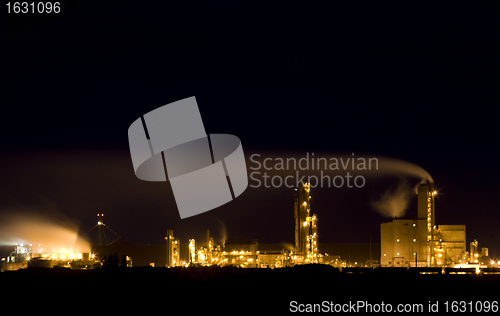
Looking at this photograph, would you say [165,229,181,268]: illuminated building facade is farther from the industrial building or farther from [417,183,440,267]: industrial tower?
[417,183,440,267]: industrial tower

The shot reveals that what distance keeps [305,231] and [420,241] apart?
14.9m

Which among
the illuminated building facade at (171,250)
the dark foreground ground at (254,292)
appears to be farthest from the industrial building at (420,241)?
the illuminated building facade at (171,250)

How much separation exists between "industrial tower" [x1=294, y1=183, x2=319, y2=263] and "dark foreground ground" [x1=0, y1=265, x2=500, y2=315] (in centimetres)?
2871

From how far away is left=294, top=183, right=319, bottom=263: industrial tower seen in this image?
75812 mm

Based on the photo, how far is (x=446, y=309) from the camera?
31.1 m

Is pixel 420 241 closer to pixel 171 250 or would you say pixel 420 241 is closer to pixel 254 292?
pixel 171 250

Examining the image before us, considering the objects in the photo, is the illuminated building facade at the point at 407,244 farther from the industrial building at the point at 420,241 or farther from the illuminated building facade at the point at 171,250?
the illuminated building facade at the point at 171,250

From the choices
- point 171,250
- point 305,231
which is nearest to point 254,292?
point 305,231

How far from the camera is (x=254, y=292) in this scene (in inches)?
1433

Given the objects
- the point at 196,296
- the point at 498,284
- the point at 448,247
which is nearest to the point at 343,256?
the point at 448,247

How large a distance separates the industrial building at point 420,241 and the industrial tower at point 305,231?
1040 cm

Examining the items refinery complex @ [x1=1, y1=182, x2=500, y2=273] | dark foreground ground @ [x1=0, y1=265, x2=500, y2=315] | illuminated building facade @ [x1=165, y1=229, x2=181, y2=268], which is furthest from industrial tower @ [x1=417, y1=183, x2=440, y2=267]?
illuminated building facade @ [x1=165, y1=229, x2=181, y2=268]

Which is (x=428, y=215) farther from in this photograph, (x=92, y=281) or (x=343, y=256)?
(x=343, y=256)

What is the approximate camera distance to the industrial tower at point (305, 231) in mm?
75812
